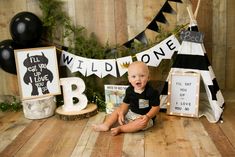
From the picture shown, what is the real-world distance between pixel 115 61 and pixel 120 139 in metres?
0.86

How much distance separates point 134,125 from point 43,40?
1.31 m

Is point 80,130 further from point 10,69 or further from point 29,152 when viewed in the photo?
point 10,69

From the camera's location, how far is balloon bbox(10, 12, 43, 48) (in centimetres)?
255

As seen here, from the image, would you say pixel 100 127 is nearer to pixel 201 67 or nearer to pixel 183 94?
pixel 183 94

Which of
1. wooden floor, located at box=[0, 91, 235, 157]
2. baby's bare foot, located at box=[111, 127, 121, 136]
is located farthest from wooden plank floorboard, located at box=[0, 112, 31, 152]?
baby's bare foot, located at box=[111, 127, 121, 136]

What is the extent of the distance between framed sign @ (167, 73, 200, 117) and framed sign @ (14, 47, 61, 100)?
995 millimetres

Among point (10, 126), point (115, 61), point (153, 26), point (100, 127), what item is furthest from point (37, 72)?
point (153, 26)

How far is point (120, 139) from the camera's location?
2057 mm

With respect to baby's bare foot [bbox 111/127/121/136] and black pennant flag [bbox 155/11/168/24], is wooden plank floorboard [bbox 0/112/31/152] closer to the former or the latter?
baby's bare foot [bbox 111/127/121/136]

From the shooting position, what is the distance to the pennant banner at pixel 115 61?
2658 mm

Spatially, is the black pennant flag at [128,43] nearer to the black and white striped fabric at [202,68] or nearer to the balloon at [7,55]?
the black and white striped fabric at [202,68]

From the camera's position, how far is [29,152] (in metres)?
1.94

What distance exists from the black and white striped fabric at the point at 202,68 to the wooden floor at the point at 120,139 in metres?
0.11

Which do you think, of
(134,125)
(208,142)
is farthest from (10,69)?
(208,142)
